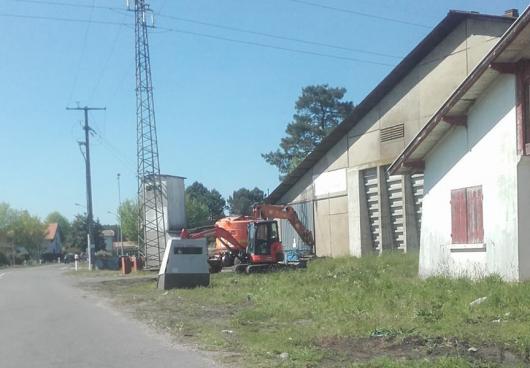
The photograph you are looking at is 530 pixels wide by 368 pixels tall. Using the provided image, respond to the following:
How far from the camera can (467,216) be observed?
689 inches

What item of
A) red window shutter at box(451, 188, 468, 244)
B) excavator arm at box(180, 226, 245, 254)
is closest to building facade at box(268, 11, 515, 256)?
excavator arm at box(180, 226, 245, 254)

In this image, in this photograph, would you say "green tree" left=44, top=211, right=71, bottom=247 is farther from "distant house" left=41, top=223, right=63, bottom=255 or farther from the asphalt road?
the asphalt road

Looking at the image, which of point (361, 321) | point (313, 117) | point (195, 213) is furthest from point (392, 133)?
point (195, 213)

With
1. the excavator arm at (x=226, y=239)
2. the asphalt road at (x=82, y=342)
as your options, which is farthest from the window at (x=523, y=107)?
the excavator arm at (x=226, y=239)

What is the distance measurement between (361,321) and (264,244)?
19654 millimetres

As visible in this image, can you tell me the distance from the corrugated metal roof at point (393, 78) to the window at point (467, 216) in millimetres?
10855

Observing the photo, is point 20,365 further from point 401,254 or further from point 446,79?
point 446,79

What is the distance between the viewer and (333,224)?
34844 millimetres

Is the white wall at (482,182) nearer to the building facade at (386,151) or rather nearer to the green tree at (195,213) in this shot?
the building facade at (386,151)

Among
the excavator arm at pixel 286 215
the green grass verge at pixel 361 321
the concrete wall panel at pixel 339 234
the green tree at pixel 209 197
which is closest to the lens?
the green grass verge at pixel 361 321

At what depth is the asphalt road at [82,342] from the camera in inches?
408

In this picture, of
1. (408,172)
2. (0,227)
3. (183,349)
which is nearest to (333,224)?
(408,172)

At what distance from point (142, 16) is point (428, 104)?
80.3 feet

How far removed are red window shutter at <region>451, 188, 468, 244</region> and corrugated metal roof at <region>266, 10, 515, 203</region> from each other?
10.8 meters
